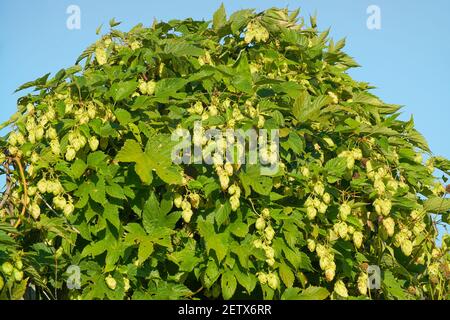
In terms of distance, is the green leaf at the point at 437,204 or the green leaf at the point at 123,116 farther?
the green leaf at the point at 437,204

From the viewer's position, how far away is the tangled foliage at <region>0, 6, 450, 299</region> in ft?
11.7

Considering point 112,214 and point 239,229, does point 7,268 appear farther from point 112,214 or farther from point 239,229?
point 239,229

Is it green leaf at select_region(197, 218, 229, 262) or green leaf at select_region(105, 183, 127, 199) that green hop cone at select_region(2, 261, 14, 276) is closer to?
green leaf at select_region(105, 183, 127, 199)

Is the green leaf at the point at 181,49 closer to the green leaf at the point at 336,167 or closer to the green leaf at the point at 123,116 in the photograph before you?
the green leaf at the point at 123,116

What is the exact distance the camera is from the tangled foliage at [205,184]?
141 inches

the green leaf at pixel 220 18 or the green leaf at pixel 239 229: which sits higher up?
the green leaf at pixel 220 18

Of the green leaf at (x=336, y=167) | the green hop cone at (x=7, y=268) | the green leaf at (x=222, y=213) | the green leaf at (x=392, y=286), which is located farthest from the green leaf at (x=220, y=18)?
the green hop cone at (x=7, y=268)

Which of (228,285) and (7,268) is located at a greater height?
(7,268)

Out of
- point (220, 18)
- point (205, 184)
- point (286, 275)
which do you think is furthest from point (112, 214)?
point (220, 18)

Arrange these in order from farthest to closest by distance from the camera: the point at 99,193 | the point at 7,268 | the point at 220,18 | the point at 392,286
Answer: the point at 220,18 → the point at 392,286 → the point at 99,193 → the point at 7,268

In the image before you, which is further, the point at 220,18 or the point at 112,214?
the point at 220,18

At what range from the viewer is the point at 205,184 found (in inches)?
142

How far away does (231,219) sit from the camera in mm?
3719

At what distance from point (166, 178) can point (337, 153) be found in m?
1.13
